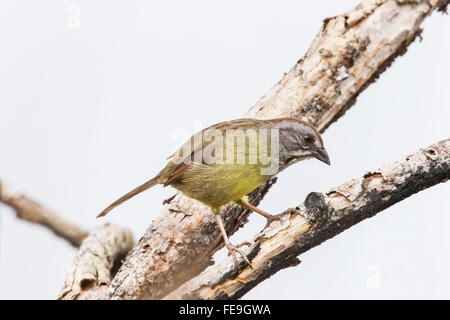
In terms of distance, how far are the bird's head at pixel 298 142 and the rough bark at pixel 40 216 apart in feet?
10.5

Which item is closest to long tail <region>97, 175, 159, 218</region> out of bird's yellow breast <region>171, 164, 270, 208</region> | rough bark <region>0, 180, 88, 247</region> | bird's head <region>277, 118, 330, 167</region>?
bird's yellow breast <region>171, 164, 270, 208</region>

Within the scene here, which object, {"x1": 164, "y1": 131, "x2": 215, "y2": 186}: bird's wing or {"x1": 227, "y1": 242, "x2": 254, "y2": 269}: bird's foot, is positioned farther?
{"x1": 164, "y1": 131, "x2": 215, "y2": 186}: bird's wing

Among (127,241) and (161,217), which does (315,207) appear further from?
(127,241)

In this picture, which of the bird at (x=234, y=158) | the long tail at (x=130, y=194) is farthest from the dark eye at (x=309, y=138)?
the long tail at (x=130, y=194)

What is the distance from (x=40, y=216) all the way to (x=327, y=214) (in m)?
3.89

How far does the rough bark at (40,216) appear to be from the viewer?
7148mm

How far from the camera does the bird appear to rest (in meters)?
5.47

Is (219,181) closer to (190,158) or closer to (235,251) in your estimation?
(190,158)

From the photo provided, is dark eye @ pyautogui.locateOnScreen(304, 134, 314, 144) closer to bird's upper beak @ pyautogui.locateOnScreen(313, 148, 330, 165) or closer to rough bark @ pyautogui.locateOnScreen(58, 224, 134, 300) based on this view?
bird's upper beak @ pyautogui.locateOnScreen(313, 148, 330, 165)

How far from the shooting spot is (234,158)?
5.46m

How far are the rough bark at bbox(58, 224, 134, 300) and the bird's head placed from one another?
7.63 ft

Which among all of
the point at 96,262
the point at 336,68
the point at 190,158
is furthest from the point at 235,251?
the point at 336,68

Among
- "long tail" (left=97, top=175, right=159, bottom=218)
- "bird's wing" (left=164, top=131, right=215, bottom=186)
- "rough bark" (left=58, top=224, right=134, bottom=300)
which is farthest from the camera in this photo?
"rough bark" (left=58, top=224, right=134, bottom=300)
